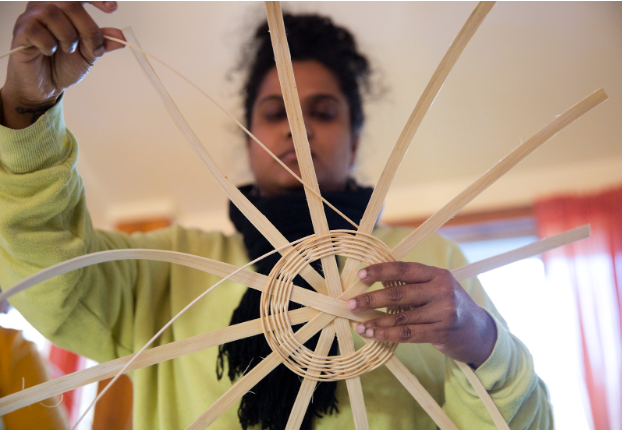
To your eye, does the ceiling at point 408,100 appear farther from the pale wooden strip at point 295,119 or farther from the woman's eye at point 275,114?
the pale wooden strip at point 295,119

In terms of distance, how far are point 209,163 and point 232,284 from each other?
29cm

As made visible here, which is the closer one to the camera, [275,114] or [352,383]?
[352,383]

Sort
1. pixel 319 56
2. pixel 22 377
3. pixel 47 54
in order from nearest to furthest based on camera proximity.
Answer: pixel 47 54, pixel 22 377, pixel 319 56

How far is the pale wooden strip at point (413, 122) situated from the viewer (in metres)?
0.39

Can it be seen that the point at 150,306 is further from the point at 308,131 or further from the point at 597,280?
the point at 597,280

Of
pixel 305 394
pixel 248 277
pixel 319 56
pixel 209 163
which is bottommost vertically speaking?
pixel 305 394

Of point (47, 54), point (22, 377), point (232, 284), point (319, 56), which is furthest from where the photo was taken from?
point (319, 56)

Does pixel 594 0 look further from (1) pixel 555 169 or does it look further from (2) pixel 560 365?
(2) pixel 560 365

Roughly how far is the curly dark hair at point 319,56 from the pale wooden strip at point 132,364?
497 millimetres

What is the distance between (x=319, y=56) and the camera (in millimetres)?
803

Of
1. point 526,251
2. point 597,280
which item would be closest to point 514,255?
point 526,251

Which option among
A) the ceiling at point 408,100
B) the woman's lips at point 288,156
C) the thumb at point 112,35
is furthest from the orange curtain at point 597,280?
the thumb at point 112,35

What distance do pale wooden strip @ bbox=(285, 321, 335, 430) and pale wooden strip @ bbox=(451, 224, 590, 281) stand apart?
0.47 feet

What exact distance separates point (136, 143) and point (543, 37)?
162cm
